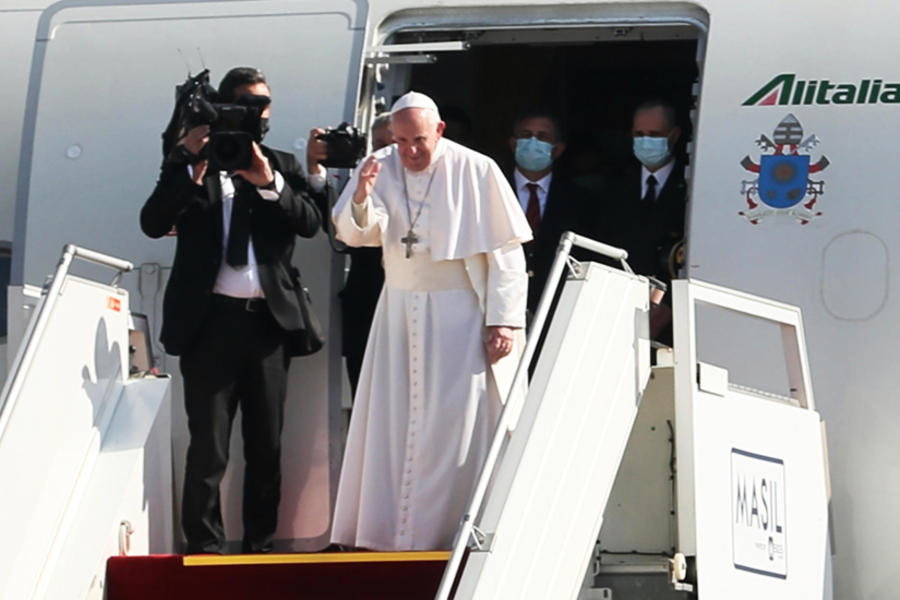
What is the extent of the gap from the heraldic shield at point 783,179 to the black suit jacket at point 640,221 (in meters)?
0.58

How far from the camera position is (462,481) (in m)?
6.79

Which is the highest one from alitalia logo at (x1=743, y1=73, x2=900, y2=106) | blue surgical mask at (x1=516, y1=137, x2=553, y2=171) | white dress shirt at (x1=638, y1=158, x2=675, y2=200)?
alitalia logo at (x1=743, y1=73, x2=900, y2=106)

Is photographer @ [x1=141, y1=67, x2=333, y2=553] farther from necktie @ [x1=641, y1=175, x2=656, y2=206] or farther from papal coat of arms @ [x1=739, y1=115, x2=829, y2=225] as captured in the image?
papal coat of arms @ [x1=739, y1=115, x2=829, y2=225]

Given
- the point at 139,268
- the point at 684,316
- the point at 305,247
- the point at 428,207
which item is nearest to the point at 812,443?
the point at 684,316

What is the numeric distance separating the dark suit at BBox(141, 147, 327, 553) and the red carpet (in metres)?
0.69

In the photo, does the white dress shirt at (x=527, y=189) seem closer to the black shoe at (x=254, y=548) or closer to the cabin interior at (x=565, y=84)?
the cabin interior at (x=565, y=84)

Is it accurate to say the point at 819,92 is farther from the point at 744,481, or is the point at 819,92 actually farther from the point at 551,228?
the point at 744,481

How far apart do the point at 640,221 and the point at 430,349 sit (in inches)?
65.0

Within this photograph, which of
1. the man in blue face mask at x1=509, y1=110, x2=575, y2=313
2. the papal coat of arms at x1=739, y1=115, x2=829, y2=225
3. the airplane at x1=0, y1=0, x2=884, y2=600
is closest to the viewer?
Result: the airplane at x1=0, y1=0, x2=884, y2=600

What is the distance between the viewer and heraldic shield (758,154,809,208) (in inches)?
303

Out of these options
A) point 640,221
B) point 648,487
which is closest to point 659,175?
point 640,221

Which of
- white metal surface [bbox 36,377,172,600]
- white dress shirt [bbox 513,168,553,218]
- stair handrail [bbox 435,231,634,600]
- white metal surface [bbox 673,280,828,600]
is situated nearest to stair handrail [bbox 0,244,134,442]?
white metal surface [bbox 36,377,172,600]

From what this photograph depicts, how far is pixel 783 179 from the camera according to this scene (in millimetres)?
7730

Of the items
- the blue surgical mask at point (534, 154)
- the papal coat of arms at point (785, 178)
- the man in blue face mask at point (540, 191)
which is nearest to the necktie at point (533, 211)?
the man in blue face mask at point (540, 191)
